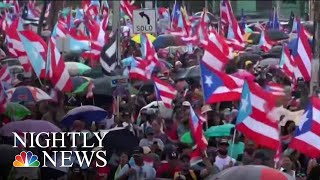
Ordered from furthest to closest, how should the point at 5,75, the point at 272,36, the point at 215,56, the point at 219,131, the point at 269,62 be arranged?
the point at 272,36 < the point at 269,62 < the point at 5,75 < the point at 215,56 < the point at 219,131

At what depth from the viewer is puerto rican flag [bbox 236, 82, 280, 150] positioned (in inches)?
519

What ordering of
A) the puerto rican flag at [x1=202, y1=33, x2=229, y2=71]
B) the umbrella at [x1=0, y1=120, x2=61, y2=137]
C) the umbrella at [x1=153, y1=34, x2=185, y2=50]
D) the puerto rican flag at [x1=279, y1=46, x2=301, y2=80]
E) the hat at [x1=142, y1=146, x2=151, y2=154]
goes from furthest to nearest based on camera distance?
the umbrella at [x1=153, y1=34, x2=185, y2=50], the puerto rican flag at [x1=279, y1=46, x2=301, y2=80], the puerto rican flag at [x1=202, y1=33, x2=229, y2=71], the umbrella at [x1=0, y1=120, x2=61, y2=137], the hat at [x1=142, y1=146, x2=151, y2=154]

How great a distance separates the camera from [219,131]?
624 inches

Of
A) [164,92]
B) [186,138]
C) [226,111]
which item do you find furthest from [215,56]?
[186,138]

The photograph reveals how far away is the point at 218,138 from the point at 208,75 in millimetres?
944

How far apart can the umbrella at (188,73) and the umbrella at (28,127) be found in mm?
8494

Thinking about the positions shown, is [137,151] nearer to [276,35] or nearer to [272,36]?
[272,36]

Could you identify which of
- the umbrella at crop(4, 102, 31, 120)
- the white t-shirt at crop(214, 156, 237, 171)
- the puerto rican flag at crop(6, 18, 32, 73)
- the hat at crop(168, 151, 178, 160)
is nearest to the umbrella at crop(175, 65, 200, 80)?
the puerto rican flag at crop(6, 18, 32, 73)

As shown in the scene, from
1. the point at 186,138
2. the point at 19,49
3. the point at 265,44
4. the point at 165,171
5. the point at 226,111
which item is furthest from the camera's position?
the point at 265,44

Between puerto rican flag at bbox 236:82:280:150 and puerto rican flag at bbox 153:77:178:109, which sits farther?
puerto rican flag at bbox 153:77:178:109

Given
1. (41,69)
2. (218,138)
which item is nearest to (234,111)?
(218,138)

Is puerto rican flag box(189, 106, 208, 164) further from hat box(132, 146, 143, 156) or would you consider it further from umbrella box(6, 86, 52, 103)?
umbrella box(6, 86, 52, 103)

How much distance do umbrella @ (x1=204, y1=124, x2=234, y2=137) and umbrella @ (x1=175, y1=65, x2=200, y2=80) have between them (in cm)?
752

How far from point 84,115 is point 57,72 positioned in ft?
9.74
